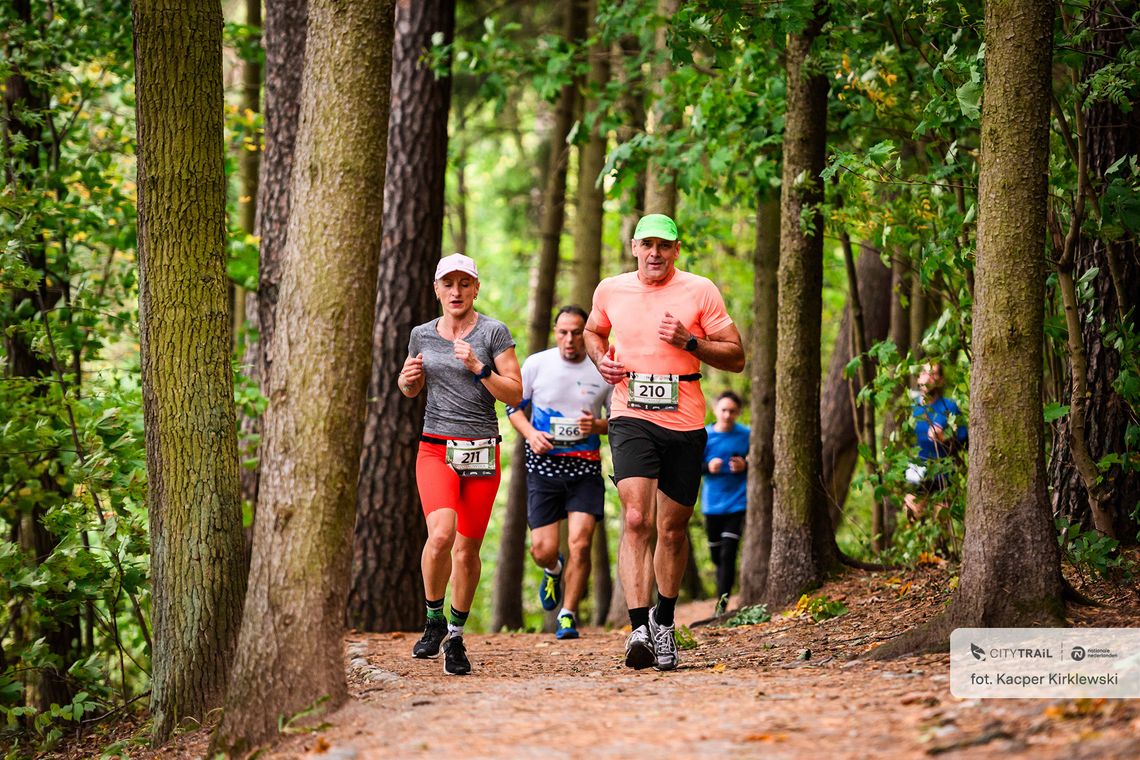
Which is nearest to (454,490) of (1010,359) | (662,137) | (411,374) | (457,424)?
(457,424)

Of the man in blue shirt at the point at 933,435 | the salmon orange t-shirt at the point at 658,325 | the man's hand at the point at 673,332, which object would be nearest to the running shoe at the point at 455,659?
the salmon orange t-shirt at the point at 658,325

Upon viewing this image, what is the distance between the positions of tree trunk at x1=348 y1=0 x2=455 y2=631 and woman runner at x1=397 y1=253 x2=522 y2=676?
3.13 metres

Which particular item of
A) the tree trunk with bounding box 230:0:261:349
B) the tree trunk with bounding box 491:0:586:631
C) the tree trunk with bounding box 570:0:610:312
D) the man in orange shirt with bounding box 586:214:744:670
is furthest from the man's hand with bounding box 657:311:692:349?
the tree trunk with bounding box 230:0:261:349

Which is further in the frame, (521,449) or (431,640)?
(521,449)

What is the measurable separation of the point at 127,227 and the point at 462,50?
3.34 m

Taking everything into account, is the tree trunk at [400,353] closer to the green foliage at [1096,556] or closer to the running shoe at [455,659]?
the running shoe at [455,659]

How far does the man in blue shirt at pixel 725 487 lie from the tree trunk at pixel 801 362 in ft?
12.2

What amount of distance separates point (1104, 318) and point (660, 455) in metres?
2.97

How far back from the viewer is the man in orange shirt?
6.49 m

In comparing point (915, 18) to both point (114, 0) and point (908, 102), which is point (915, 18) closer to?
point (908, 102)

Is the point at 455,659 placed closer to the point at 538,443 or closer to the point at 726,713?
the point at 726,713

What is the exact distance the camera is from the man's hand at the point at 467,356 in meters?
6.62

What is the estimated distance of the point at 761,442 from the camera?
411 inches

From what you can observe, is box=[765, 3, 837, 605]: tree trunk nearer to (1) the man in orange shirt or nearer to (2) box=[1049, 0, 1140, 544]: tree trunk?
Result: (2) box=[1049, 0, 1140, 544]: tree trunk
